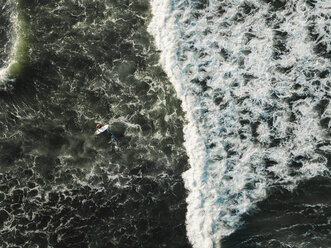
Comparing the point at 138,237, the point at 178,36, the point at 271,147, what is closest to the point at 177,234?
the point at 138,237

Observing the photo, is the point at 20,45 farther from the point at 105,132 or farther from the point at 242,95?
the point at 242,95

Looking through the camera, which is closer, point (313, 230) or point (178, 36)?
point (313, 230)

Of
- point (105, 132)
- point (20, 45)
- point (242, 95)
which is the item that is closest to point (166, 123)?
point (105, 132)

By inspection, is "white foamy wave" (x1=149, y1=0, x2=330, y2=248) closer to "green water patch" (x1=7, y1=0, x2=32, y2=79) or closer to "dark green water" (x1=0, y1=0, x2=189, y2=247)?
"dark green water" (x1=0, y1=0, x2=189, y2=247)

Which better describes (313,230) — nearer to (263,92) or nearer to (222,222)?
(222,222)

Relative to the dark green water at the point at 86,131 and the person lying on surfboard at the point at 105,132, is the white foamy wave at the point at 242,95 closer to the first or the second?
the dark green water at the point at 86,131
